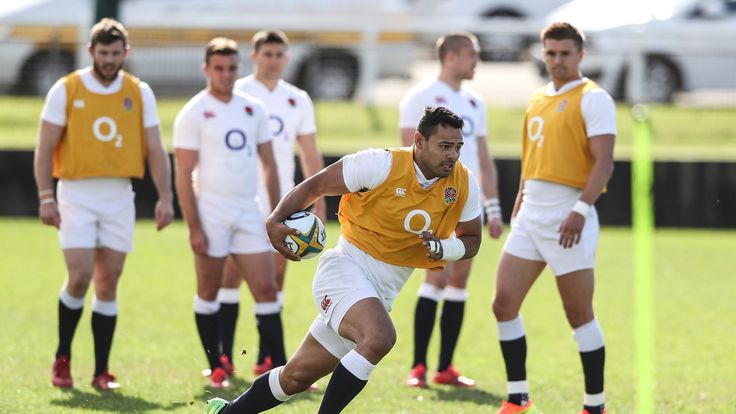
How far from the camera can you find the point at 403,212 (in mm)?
6863

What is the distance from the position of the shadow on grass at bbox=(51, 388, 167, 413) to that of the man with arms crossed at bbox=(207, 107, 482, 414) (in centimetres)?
119

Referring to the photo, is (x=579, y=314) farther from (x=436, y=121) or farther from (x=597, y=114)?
(x=436, y=121)

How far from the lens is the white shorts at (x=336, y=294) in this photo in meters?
6.75

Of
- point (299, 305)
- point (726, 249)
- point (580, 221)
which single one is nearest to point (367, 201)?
point (580, 221)

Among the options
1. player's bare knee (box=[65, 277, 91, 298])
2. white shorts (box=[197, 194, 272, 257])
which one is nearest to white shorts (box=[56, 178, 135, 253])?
player's bare knee (box=[65, 277, 91, 298])

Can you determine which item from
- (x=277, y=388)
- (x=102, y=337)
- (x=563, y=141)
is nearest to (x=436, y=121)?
(x=563, y=141)

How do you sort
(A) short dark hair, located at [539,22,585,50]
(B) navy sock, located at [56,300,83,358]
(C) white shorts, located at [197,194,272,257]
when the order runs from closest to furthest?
1. (A) short dark hair, located at [539,22,585,50]
2. (B) navy sock, located at [56,300,83,358]
3. (C) white shorts, located at [197,194,272,257]

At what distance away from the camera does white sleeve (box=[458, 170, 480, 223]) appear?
703 centimetres

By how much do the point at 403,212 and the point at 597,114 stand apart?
1508 mm

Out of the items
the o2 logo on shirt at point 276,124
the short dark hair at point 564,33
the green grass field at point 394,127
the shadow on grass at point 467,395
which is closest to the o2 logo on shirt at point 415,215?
the short dark hair at point 564,33

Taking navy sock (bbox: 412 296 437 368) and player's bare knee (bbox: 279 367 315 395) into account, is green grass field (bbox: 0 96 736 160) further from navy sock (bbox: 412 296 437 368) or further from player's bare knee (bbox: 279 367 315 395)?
player's bare knee (bbox: 279 367 315 395)

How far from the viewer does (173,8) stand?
69.8 ft

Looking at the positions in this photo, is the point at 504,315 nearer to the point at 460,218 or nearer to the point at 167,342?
the point at 460,218

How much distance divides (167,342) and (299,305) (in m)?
2.14
